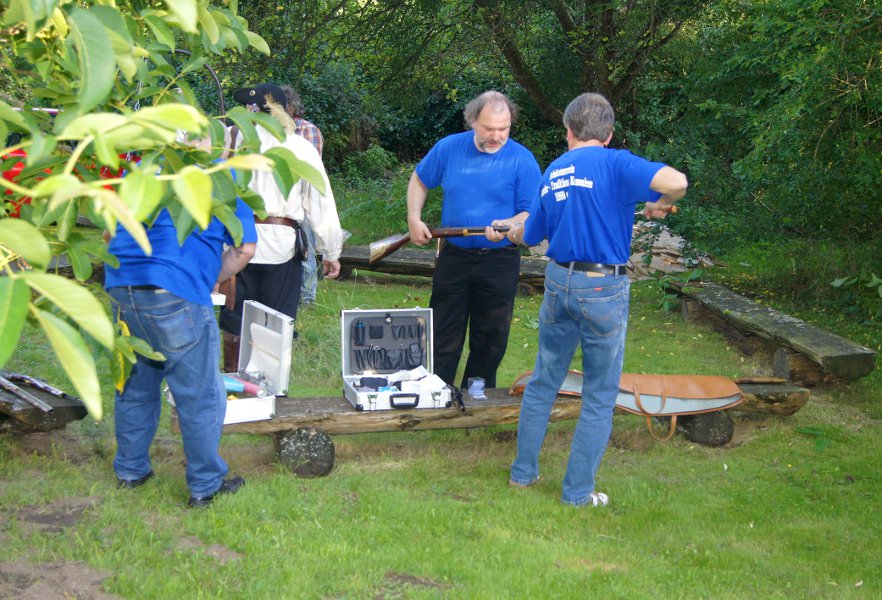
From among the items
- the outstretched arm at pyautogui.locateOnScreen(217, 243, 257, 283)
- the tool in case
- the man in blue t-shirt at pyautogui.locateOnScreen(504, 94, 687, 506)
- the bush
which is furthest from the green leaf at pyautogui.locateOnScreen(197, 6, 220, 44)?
the bush

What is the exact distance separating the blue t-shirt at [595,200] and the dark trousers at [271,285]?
207 centimetres

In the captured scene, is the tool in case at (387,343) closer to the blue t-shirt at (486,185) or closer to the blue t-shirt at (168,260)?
the blue t-shirt at (486,185)

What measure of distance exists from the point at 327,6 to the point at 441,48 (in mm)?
1859

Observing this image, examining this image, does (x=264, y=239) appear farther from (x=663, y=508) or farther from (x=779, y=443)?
(x=779, y=443)

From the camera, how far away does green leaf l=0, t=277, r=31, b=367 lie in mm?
1419

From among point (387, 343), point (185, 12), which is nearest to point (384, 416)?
point (387, 343)

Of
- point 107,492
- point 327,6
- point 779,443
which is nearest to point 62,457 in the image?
point 107,492

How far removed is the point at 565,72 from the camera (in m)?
16.4

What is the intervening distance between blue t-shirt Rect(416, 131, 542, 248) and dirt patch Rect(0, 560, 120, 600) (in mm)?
3050

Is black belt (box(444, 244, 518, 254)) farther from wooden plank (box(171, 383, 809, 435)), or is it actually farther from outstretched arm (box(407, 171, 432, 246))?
wooden plank (box(171, 383, 809, 435))

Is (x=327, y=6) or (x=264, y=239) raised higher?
(x=327, y=6)

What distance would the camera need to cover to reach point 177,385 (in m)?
4.36

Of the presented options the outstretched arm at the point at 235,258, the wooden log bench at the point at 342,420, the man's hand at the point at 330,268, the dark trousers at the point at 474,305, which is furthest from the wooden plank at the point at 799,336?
the outstretched arm at the point at 235,258

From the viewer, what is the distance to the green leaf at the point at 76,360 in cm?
139
